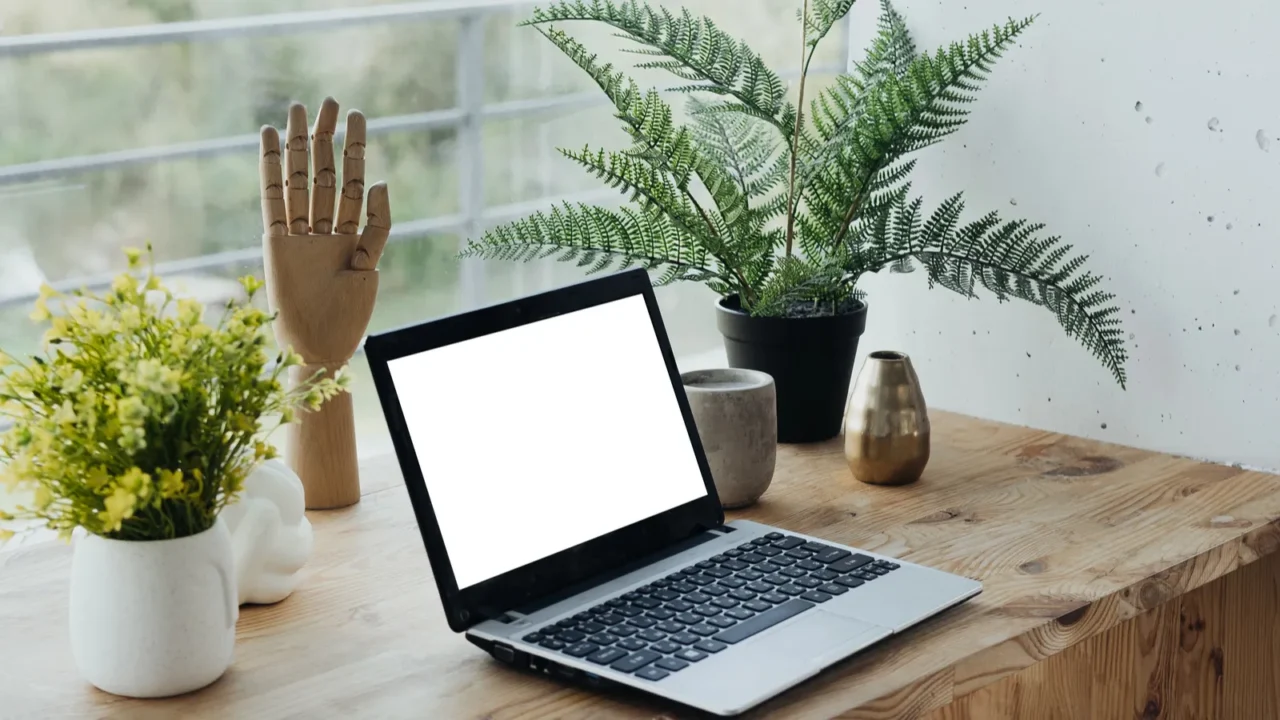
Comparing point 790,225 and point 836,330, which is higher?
point 790,225

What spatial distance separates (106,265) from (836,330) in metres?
2.68

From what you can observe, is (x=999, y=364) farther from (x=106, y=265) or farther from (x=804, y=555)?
(x=106, y=265)

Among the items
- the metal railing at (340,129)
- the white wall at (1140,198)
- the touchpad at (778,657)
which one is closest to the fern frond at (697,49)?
the white wall at (1140,198)

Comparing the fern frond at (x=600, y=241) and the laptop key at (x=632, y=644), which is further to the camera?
the fern frond at (x=600, y=241)

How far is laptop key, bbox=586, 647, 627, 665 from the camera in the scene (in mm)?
896

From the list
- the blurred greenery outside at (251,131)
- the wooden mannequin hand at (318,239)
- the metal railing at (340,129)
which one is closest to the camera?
the wooden mannequin hand at (318,239)

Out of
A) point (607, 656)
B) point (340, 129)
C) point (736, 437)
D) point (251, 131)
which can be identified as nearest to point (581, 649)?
point (607, 656)

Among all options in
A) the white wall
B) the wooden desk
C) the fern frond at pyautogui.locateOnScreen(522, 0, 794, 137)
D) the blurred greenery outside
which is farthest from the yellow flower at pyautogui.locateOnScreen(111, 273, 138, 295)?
the blurred greenery outside

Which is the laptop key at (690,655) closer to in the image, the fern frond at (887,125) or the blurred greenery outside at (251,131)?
the fern frond at (887,125)

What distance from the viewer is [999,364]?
5.44 feet

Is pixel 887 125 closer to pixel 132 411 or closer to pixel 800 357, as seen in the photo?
pixel 800 357

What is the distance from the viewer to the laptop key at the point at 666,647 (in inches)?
35.9

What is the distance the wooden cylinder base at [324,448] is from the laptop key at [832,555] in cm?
43

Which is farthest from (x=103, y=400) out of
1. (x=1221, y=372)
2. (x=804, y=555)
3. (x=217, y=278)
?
(x=217, y=278)
